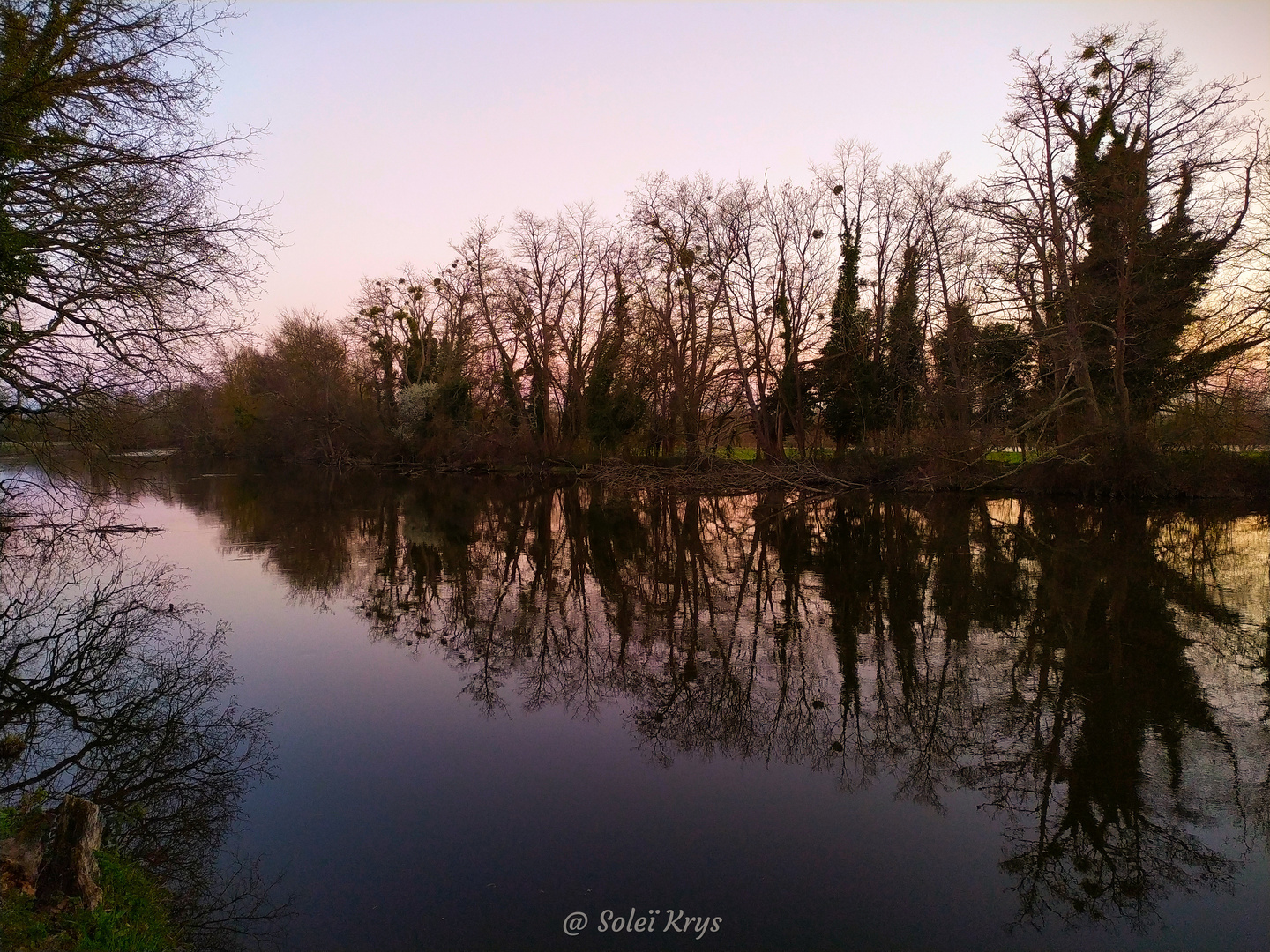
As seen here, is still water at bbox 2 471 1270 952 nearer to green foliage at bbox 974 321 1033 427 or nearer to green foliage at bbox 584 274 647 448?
green foliage at bbox 974 321 1033 427

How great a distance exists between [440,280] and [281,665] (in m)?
39.9

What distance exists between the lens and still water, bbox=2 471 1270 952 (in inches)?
150

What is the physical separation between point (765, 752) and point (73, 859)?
420 centimetres

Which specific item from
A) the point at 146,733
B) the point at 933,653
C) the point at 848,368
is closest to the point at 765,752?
the point at 933,653

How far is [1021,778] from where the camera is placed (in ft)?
16.6

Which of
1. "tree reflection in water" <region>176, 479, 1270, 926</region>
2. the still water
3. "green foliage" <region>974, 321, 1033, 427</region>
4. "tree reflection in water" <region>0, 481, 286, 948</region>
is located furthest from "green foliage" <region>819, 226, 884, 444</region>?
"tree reflection in water" <region>0, 481, 286, 948</region>

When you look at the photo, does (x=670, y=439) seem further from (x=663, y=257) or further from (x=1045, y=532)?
(x=1045, y=532)

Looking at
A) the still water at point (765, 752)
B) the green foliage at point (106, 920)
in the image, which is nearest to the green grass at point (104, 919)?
the green foliage at point (106, 920)

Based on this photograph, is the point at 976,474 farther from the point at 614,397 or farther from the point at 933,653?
the point at 933,653

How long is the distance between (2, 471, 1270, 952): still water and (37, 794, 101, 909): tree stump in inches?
37.2

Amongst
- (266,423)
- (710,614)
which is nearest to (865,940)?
(710,614)

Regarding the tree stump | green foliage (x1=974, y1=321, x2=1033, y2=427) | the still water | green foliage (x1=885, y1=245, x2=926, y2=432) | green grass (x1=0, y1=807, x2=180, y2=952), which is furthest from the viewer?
green foliage (x1=885, y1=245, x2=926, y2=432)

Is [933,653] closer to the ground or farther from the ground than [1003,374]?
closer to the ground

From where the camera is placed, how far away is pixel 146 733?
5.91 meters
